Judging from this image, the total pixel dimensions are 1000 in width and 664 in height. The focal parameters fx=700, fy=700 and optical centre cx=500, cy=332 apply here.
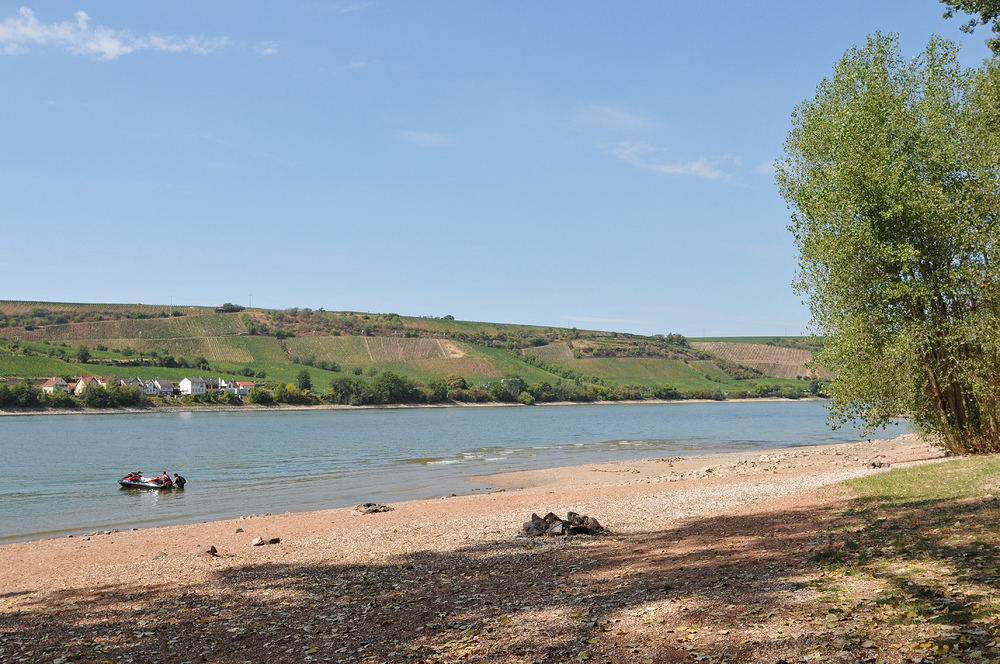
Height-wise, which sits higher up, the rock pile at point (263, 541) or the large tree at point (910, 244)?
the large tree at point (910, 244)

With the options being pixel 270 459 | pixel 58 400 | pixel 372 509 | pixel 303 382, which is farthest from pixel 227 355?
pixel 372 509

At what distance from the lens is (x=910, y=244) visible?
22500 mm

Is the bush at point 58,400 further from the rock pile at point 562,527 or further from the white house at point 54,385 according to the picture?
the rock pile at point 562,527

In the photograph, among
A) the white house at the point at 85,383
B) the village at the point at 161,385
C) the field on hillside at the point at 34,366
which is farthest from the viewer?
the field on hillside at the point at 34,366

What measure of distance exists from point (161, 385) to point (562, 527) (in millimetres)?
160050

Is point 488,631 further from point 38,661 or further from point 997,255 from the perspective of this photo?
point 997,255

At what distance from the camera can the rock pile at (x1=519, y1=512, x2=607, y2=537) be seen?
15.8 meters

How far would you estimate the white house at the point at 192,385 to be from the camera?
512 feet

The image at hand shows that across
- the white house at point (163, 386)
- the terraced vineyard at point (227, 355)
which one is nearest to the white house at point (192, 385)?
the white house at point (163, 386)

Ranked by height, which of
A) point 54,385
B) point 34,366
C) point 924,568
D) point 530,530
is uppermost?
point 34,366

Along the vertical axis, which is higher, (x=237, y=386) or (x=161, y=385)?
(x=161, y=385)

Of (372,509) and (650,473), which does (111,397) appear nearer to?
(650,473)

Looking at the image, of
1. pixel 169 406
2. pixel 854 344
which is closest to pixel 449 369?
pixel 169 406

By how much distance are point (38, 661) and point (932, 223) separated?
24.9m
